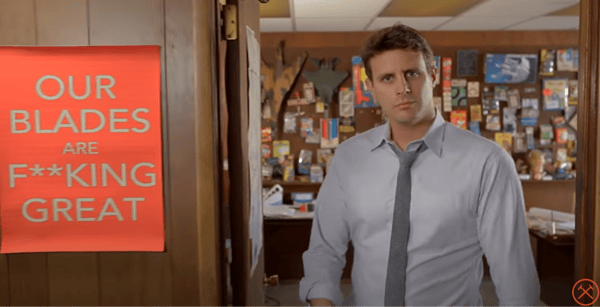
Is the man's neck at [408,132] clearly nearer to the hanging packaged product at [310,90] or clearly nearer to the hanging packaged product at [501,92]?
the hanging packaged product at [310,90]

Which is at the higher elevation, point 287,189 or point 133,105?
point 133,105

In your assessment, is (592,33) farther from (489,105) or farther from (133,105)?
(489,105)

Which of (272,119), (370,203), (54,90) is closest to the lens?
(54,90)

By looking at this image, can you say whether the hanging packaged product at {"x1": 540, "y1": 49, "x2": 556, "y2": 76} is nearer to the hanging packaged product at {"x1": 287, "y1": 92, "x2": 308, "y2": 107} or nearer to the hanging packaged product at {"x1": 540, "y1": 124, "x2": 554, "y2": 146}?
the hanging packaged product at {"x1": 540, "y1": 124, "x2": 554, "y2": 146}

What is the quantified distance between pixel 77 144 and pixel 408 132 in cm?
113

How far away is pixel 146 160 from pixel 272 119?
11.7 feet

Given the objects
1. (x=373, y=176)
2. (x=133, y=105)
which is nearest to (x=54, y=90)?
(x=133, y=105)

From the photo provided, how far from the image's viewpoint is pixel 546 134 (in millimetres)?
5016

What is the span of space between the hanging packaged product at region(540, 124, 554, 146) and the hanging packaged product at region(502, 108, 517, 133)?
32cm

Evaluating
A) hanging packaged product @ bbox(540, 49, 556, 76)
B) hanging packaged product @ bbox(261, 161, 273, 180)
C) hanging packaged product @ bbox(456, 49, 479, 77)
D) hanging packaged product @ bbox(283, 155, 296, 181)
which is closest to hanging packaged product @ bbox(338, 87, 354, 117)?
hanging packaged product @ bbox(283, 155, 296, 181)

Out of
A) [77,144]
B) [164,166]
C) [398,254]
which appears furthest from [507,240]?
[77,144]

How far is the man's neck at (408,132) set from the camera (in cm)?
159

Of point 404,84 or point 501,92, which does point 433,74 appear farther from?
point 501,92

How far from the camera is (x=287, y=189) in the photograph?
5094mm
